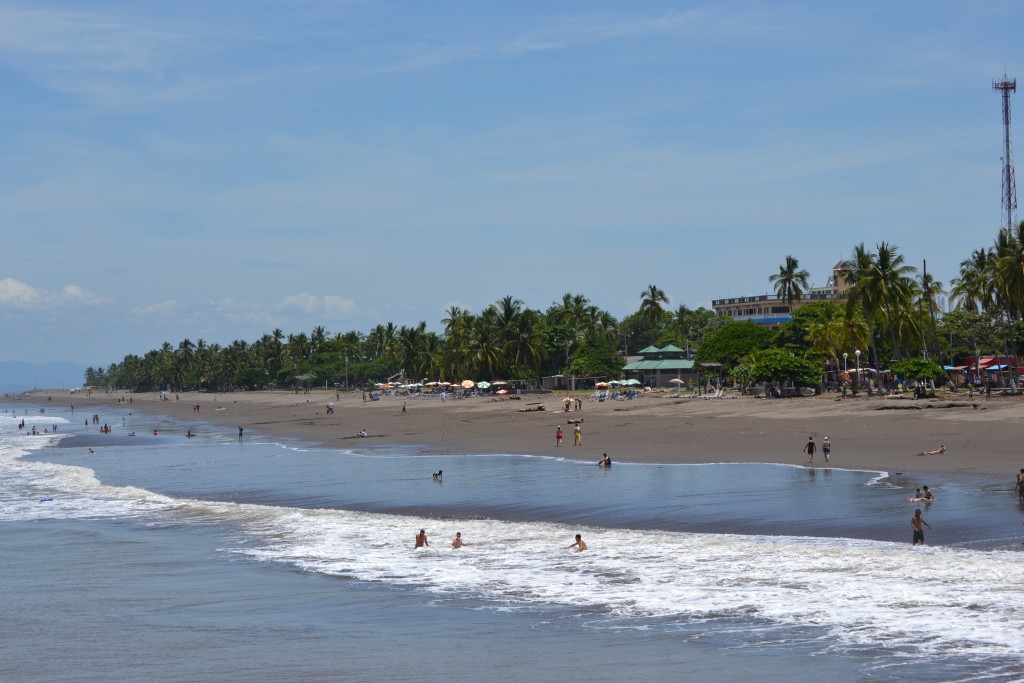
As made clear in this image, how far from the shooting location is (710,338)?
9800 centimetres

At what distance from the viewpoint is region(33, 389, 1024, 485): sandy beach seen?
3638 cm

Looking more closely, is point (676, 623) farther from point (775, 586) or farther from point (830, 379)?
point (830, 379)

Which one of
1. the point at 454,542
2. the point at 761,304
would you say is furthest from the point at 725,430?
the point at 761,304

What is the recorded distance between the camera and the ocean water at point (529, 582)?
551 inches

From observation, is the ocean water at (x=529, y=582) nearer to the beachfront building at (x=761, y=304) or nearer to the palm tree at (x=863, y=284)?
the palm tree at (x=863, y=284)

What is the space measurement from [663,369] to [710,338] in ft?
25.2

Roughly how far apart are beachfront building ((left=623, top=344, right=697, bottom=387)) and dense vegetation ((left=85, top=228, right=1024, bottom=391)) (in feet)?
11.0

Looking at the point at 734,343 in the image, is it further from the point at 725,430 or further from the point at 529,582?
the point at 529,582

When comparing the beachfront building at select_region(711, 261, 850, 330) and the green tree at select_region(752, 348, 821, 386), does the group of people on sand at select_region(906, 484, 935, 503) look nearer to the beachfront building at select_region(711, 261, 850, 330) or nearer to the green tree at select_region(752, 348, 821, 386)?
the green tree at select_region(752, 348, 821, 386)

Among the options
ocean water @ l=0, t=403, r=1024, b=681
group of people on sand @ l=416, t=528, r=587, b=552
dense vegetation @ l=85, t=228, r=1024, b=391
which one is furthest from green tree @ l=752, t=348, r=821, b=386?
group of people on sand @ l=416, t=528, r=587, b=552

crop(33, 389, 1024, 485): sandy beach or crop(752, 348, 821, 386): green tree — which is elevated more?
crop(752, 348, 821, 386): green tree

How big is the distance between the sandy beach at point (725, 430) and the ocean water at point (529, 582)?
434 centimetres

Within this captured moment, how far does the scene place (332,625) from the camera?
16.4 meters

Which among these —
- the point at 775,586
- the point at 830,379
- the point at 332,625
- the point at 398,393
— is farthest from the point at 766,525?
the point at 398,393
